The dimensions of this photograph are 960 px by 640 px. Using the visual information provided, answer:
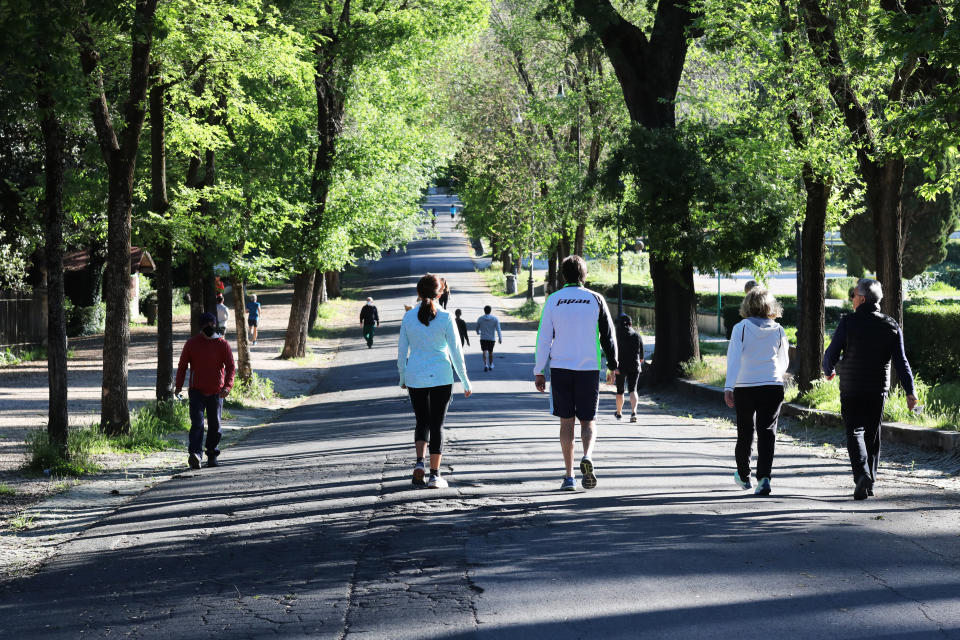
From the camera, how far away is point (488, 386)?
912 inches

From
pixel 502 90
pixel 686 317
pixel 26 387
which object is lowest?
pixel 26 387

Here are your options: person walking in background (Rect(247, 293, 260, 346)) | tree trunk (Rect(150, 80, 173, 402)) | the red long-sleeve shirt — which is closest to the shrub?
person walking in background (Rect(247, 293, 260, 346))

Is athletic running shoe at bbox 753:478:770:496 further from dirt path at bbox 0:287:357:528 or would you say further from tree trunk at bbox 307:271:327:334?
tree trunk at bbox 307:271:327:334

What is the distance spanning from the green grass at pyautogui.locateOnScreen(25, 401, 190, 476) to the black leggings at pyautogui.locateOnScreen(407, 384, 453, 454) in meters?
4.79

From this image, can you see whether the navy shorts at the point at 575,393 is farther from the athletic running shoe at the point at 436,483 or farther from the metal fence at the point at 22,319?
the metal fence at the point at 22,319

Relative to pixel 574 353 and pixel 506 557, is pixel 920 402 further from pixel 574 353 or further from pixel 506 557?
pixel 506 557

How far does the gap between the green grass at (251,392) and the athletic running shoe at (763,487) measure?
14.2 metres

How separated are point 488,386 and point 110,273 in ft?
34.4

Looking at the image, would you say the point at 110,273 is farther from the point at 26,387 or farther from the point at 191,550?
the point at 26,387

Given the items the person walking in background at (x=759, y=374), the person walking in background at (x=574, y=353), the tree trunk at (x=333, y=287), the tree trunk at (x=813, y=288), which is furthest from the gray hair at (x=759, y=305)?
the tree trunk at (x=333, y=287)

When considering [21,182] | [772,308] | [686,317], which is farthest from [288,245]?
[772,308]

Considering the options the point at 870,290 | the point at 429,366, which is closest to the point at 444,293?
the point at 429,366

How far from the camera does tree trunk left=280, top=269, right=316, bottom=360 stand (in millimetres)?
31469

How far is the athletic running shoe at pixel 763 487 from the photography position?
357 inches
